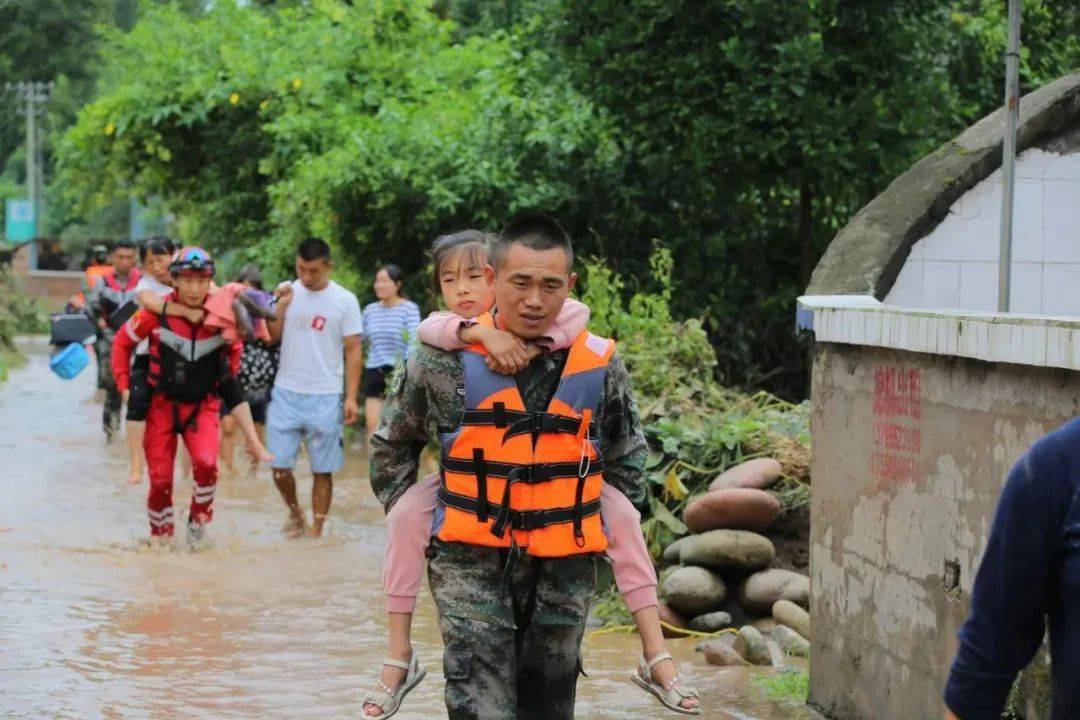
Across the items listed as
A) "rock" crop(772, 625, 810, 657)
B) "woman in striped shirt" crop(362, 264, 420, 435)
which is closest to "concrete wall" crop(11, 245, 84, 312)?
"woman in striped shirt" crop(362, 264, 420, 435)

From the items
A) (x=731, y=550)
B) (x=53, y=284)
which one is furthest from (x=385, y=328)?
(x=53, y=284)

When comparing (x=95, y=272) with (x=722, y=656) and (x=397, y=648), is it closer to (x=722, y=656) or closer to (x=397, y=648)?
(x=722, y=656)

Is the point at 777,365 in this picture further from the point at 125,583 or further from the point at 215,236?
the point at 215,236

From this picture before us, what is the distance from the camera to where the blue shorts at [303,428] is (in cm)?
1141

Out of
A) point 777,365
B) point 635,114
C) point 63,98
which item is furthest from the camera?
point 63,98

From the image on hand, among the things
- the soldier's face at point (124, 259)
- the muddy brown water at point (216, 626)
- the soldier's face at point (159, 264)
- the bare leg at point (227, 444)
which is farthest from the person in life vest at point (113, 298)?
the soldier's face at point (159, 264)

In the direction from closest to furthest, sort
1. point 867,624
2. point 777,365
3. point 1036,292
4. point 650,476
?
point 867,624 < point 1036,292 < point 650,476 < point 777,365

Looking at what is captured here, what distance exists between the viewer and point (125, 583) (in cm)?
991

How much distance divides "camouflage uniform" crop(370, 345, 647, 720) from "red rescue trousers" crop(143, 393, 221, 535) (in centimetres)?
581

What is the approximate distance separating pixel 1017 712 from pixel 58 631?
16.0 feet

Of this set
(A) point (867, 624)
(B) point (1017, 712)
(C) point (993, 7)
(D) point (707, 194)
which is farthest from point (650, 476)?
(C) point (993, 7)

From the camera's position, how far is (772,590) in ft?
28.7

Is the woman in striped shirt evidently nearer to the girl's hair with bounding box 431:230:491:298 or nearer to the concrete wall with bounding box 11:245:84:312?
the girl's hair with bounding box 431:230:491:298

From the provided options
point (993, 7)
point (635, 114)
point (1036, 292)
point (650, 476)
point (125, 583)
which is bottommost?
point (125, 583)
